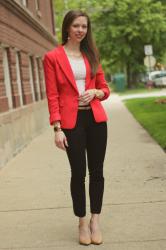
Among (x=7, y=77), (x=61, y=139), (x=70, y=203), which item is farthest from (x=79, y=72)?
(x=7, y=77)

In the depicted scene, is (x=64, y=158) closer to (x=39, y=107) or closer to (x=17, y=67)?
(x=17, y=67)

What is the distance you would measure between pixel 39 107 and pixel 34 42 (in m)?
2.86

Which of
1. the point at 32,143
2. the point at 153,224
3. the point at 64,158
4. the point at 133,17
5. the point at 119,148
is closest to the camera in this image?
the point at 153,224

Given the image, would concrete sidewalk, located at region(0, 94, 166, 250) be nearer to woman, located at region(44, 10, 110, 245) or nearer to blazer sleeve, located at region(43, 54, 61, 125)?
A: woman, located at region(44, 10, 110, 245)

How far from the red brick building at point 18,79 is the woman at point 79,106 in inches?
194

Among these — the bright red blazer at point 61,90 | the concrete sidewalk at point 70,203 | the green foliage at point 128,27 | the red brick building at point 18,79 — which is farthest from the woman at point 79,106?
the green foliage at point 128,27

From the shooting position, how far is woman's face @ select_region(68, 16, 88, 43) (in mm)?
4473

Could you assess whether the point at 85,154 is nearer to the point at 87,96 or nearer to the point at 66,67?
the point at 87,96

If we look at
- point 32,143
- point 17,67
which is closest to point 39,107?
point 17,67

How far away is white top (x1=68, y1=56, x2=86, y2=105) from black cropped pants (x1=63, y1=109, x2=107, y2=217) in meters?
0.20

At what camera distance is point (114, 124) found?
52.9 ft

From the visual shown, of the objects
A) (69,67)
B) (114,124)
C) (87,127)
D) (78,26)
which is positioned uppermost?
(78,26)

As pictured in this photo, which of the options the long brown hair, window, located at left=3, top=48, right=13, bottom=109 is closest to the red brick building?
window, located at left=3, top=48, right=13, bottom=109

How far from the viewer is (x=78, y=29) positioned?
4.49m
